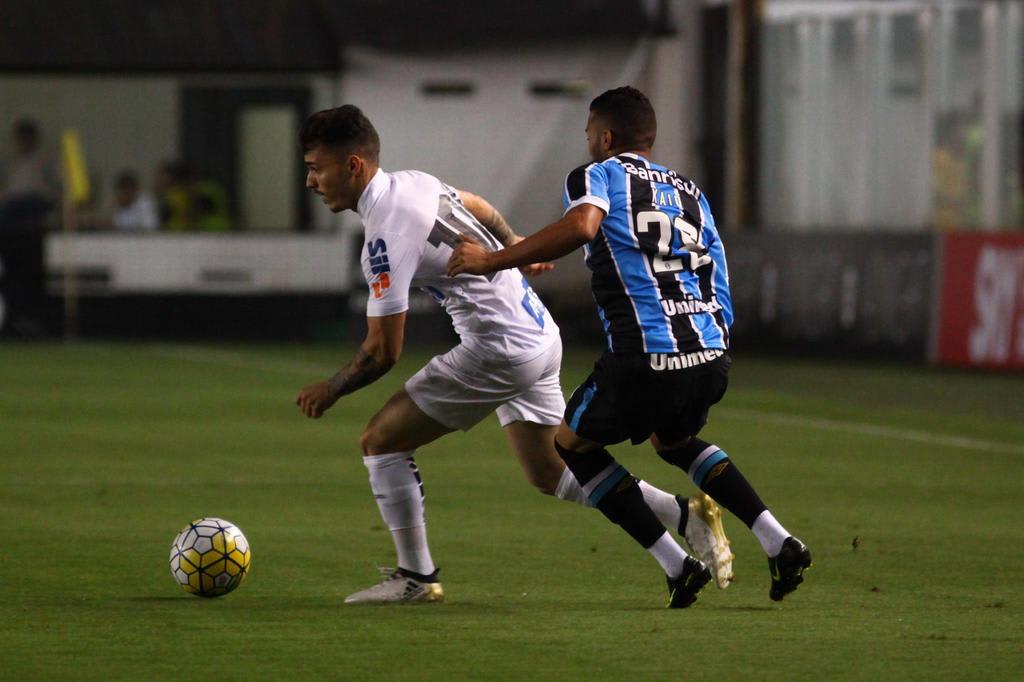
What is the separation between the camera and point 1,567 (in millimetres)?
8141

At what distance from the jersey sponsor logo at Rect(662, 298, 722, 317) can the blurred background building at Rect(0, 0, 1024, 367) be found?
52.5 ft

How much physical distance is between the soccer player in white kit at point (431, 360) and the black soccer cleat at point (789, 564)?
0.63ft

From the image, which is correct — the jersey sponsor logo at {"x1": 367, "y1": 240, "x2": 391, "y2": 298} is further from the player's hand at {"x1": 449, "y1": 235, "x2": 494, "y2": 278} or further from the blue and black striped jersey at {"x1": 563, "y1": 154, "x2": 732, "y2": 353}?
the blue and black striped jersey at {"x1": 563, "y1": 154, "x2": 732, "y2": 353}

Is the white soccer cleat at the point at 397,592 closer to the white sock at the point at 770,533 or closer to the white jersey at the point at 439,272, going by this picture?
the white jersey at the point at 439,272

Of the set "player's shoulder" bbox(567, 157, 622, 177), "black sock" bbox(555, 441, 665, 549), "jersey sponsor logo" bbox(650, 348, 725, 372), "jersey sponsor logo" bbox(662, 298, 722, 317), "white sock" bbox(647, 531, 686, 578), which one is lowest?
"white sock" bbox(647, 531, 686, 578)

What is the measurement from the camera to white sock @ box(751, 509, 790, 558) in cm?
718

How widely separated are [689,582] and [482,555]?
1680mm

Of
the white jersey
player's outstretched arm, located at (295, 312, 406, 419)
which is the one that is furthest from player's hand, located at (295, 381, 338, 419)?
the white jersey

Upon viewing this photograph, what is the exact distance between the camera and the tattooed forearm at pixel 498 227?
769cm

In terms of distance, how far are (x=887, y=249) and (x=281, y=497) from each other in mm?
12151

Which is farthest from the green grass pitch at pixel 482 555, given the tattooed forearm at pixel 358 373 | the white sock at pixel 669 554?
the tattooed forearm at pixel 358 373

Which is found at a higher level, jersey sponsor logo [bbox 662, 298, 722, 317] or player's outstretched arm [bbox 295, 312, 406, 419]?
jersey sponsor logo [bbox 662, 298, 722, 317]

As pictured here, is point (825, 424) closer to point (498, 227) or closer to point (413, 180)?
point (498, 227)

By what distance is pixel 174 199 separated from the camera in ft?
83.5
